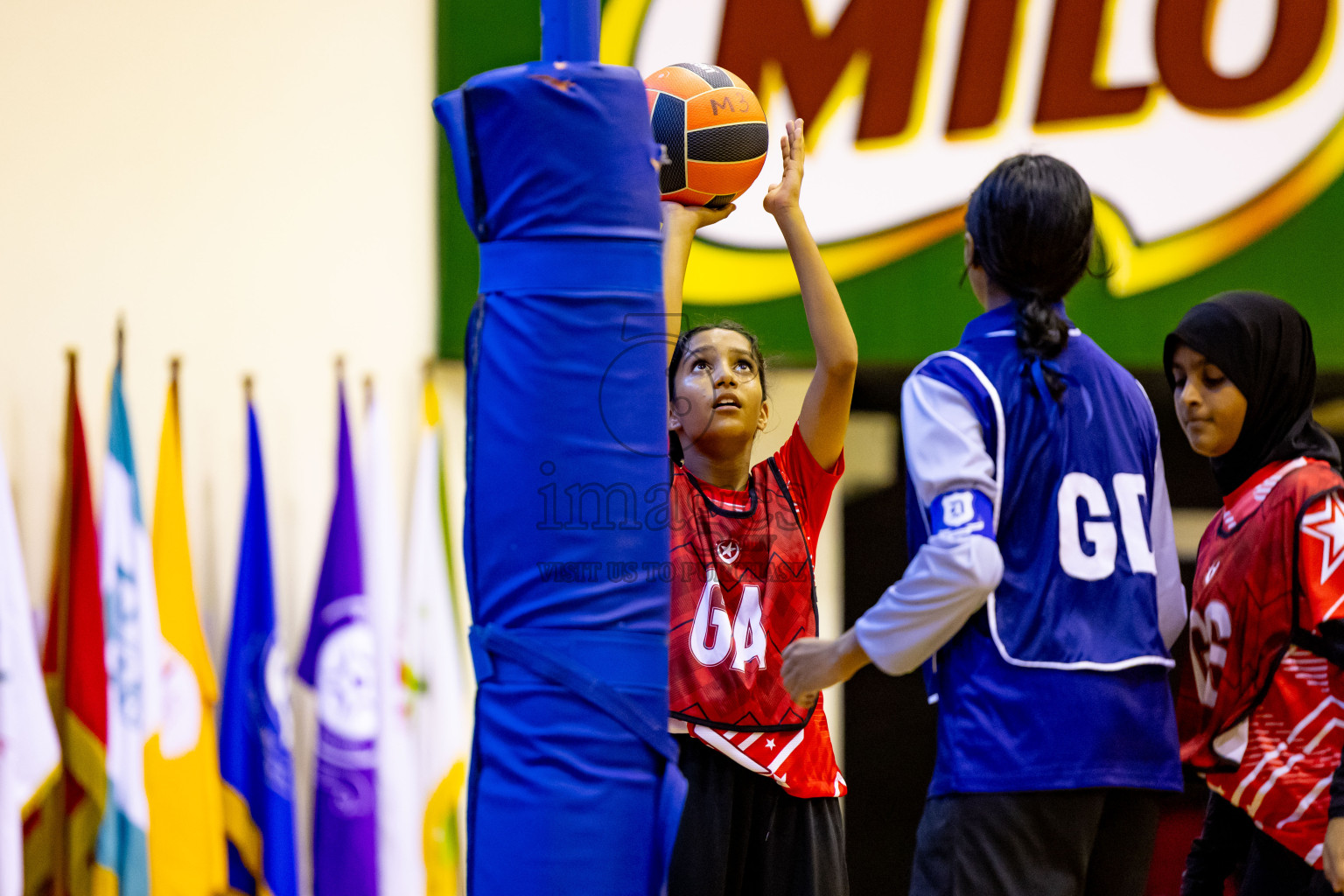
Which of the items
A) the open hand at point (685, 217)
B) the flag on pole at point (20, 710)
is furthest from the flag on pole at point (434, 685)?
the open hand at point (685, 217)

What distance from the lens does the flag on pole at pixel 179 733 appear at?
13.3 ft

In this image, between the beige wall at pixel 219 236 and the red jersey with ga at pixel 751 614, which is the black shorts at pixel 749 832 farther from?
the beige wall at pixel 219 236

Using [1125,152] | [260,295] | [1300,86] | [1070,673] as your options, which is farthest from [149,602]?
[1300,86]

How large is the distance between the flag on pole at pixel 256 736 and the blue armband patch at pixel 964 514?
300cm

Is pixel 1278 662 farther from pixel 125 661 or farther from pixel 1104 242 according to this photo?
pixel 125 661

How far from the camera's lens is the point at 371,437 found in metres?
4.61

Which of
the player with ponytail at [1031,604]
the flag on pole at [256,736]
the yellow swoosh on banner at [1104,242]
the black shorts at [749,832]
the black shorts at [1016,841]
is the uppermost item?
the yellow swoosh on banner at [1104,242]

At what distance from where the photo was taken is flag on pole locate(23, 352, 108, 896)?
3898mm

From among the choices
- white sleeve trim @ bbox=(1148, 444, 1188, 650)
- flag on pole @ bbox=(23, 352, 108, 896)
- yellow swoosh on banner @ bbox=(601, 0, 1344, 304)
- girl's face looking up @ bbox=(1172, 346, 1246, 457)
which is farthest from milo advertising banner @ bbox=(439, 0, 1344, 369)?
white sleeve trim @ bbox=(1148, 444, 1188, 650)

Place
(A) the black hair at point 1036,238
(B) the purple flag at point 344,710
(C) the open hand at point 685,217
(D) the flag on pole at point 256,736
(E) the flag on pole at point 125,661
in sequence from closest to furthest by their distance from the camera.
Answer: (A) the black hair at point 1036,238 < (C) the open hand at point 685,217 < (E) the flag on pole at point 125,661 < (D) the flag on pole at point 256,736 < (B) the purple flag at point 344,710

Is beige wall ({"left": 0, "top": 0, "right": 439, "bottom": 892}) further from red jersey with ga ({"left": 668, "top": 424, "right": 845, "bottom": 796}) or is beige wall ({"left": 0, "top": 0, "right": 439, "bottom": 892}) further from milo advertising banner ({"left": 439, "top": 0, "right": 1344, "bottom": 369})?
red jersey with ga ({"left": 668, "top": 424, "right": 845, "bottom": 796})

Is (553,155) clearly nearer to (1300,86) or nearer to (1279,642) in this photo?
(1279,642)

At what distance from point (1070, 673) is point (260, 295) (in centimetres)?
361

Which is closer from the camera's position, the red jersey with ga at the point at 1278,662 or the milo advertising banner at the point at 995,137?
the red jersey with ga at the point at 1278,662
